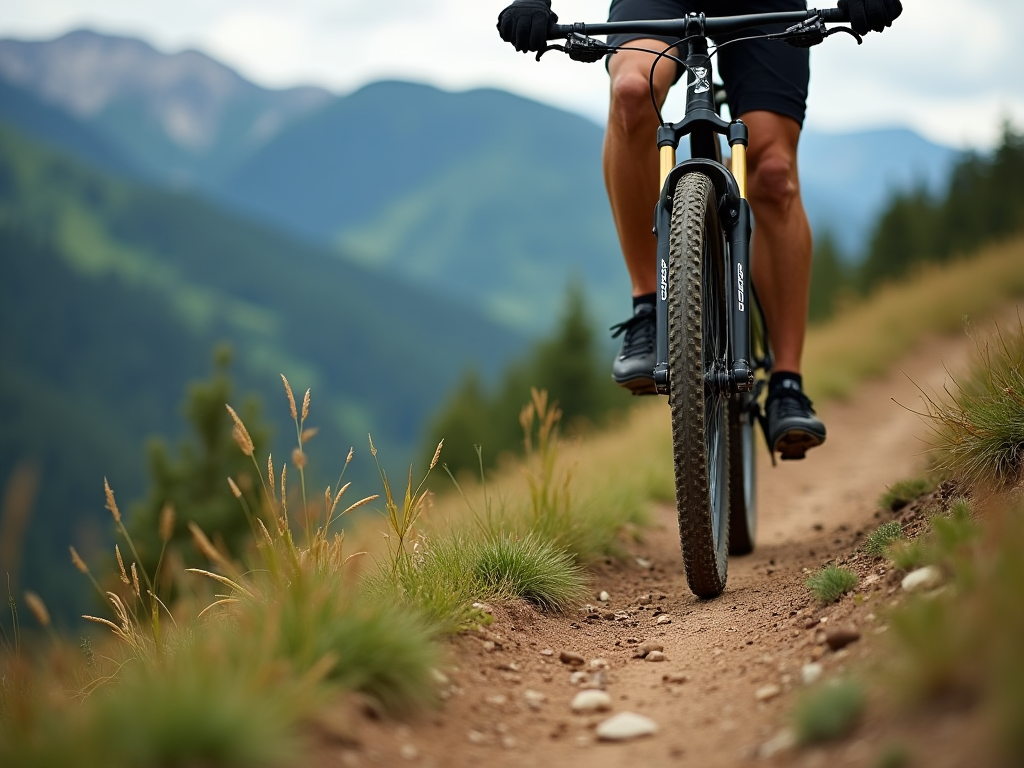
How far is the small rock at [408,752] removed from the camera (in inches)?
68.6

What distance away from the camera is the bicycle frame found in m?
2.79

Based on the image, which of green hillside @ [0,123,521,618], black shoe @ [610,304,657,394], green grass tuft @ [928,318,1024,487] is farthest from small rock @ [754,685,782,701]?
green hillside @ [0,123,521,618]

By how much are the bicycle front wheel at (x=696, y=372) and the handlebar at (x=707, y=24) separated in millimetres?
466

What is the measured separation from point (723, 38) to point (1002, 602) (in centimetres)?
271

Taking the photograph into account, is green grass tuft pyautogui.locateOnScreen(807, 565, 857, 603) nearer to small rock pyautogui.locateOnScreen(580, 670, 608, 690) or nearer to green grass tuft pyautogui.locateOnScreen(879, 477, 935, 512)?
small rock pyautogui.locateOnScreen(580, 670, 608, 690)

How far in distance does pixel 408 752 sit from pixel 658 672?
0.85 meters

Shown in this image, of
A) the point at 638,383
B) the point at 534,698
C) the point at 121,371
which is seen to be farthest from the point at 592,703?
Result: the point at 121,371

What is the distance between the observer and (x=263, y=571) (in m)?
2.44

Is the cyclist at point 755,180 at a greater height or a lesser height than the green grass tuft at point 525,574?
greater

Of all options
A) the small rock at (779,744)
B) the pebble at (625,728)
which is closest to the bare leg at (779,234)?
the pebble at (625,728)

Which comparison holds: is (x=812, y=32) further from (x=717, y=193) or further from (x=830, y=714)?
(x=830, y=714)

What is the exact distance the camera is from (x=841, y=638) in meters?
2.05

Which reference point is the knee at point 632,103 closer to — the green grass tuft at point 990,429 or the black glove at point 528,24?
the black glove at point 528,24

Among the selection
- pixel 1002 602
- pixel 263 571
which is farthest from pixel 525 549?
pixel 1002 602
